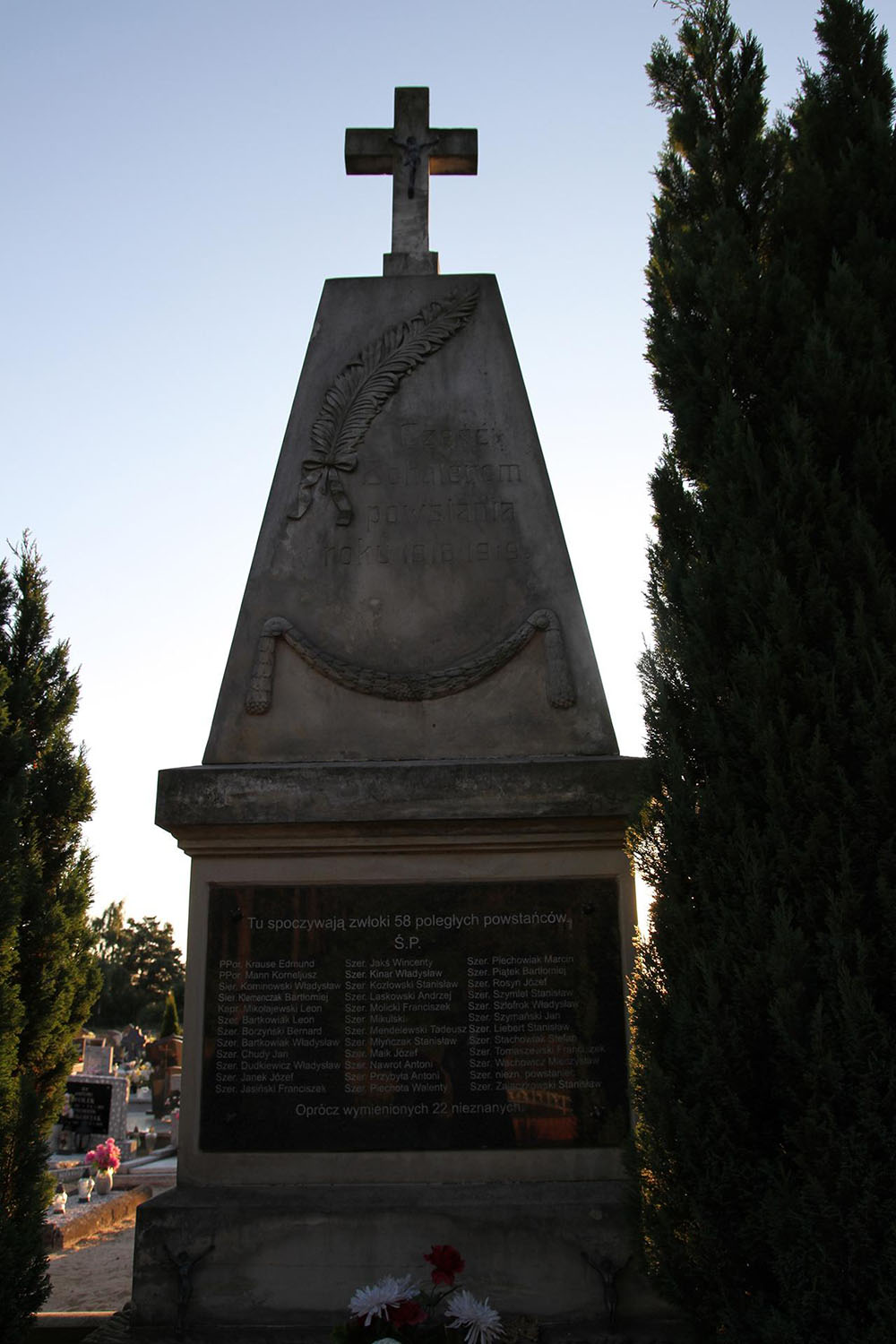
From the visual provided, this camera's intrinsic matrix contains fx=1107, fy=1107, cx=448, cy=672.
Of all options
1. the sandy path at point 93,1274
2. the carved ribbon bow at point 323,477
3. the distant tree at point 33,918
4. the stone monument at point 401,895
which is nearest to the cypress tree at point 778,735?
the stone monument at point 401,895

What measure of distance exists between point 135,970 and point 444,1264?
7596 centimetres

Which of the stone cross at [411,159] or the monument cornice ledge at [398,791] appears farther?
the stone cross at [411,159]

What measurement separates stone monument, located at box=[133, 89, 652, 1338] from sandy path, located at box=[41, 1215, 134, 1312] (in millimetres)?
2510

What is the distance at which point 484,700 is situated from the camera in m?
5.66

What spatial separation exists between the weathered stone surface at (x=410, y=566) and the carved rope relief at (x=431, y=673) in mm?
10

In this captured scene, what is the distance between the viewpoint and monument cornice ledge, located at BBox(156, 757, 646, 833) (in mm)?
5152

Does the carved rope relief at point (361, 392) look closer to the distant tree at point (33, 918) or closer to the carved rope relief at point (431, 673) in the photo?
the carved rope relief at point (431, 673)

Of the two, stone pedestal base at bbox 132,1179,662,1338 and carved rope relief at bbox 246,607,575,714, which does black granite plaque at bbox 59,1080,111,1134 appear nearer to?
stone pedestal base at bbox 132,1179,662,1338

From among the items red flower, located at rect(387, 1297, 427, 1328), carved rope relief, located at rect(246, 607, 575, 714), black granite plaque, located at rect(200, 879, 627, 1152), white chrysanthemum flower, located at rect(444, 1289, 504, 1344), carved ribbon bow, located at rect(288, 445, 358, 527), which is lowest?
white chrysanthemum flower, located at rect(444, 1289, 504, 1344)

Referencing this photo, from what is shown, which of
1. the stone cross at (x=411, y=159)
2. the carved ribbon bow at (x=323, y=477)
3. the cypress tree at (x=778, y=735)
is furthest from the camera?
the stone cross at (x=411, y=159)

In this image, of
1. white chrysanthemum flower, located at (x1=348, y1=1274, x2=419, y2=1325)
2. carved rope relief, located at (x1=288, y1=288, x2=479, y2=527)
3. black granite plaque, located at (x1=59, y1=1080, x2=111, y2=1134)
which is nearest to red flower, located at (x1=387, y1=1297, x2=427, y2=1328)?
white chrysanthemum flower, located at (x1=348, y1=1274, x2=419, y2=1325)

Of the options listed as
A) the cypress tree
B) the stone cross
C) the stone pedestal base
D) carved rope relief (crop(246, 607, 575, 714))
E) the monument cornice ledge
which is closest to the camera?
the cypress tree

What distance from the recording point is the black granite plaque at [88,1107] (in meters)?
16.6

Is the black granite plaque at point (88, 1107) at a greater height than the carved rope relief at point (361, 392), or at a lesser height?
lesser
